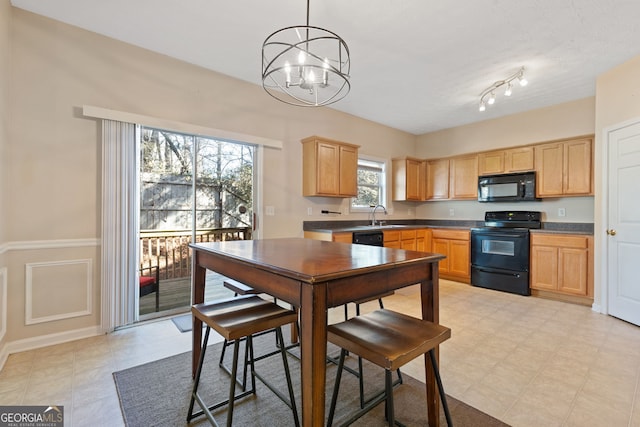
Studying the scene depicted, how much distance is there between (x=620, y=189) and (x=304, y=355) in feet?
13.1

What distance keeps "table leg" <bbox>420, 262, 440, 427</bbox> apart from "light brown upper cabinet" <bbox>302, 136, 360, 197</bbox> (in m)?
2.61

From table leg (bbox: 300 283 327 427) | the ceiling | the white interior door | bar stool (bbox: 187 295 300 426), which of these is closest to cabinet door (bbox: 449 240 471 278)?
the white interior door

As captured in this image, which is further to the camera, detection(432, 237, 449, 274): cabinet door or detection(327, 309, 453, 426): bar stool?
detection(432, 237, 449, 274): cabinet door

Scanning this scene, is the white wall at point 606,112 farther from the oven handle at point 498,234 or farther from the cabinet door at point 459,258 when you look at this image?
the cabinet door at point 459,258

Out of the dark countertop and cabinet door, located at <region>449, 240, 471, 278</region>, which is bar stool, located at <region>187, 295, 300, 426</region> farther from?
cabinet door, located at <region>449, 240, 471, 278</region>

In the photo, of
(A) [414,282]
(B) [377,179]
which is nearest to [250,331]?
(A) [414,282]

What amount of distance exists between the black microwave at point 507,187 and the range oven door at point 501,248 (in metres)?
0.57

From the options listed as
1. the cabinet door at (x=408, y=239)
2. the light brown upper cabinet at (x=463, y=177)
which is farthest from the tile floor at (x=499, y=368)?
the light brown upper cabinet at (x=463, y=177)

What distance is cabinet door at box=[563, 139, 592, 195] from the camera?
384 centimetres

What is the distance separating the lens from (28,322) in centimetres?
244

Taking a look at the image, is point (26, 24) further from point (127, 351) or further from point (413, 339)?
point (413, 339)

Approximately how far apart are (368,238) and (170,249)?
8.21ft

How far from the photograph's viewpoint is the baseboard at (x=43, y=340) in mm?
2299

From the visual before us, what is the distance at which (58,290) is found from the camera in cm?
257
